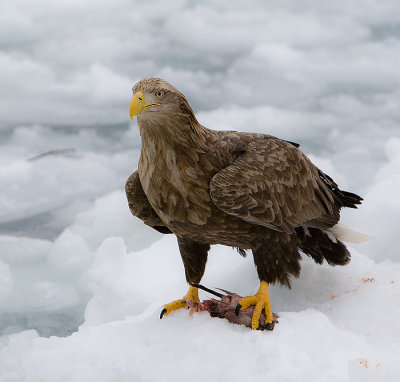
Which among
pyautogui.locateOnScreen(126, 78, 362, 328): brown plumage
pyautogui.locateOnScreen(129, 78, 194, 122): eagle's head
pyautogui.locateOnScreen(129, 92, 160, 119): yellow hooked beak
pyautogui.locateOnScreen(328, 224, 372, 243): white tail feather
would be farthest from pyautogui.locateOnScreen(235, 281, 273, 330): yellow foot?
pyautogui.locateOnScreen(129, 92, 160, 119): yellow hooked beak

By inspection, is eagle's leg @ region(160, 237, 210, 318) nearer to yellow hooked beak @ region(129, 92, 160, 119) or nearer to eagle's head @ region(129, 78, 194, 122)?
eagle's head @ region(129, 78, 194, 122)

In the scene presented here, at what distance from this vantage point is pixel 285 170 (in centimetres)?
619

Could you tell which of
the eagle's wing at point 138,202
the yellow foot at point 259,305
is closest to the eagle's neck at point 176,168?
the eagle's wing at point 138,202

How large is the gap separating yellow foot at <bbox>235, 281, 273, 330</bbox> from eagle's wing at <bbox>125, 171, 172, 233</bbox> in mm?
1252

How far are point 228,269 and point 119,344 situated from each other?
2.67 meters

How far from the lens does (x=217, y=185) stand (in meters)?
5.52

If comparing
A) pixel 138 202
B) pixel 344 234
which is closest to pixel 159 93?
pixel 138 202

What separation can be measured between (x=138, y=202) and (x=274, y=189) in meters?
1.41

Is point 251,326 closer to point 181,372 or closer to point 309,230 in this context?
point 181,372

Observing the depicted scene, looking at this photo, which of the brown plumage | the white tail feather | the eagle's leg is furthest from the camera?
the white tail feather

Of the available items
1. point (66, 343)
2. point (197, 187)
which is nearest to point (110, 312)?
point (66, 343)

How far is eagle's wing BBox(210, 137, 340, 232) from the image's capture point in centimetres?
558

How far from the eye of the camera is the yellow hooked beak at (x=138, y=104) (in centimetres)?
515

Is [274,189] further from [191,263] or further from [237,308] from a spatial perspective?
[191,263]
